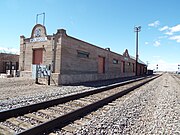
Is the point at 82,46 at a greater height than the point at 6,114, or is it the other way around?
the point at 82,46

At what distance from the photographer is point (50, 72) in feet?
46.8

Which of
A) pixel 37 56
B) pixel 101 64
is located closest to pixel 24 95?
pixel 37 56

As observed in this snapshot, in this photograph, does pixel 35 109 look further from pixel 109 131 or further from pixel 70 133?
pixel 109 131

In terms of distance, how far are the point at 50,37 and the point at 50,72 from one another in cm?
367

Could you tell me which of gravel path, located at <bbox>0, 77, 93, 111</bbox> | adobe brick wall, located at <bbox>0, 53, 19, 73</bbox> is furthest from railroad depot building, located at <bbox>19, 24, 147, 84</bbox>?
adobe brick wall, located at <bbox>0, 53, 19, 73</bbox>

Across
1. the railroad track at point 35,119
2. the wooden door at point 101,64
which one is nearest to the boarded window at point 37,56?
the wooden door at point 101,64

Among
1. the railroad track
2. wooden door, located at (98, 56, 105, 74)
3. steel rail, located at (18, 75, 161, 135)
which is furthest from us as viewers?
wooden door, located at (98, 56, 105, 74)

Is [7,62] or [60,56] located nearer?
[60,56]

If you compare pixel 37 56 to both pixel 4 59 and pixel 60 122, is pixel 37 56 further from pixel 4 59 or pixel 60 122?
pixel 60 122

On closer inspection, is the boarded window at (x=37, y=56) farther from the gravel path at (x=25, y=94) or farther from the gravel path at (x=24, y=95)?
the gravel path at (x=24, y=95)

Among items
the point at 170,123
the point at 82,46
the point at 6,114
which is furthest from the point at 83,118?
the point at 82,46

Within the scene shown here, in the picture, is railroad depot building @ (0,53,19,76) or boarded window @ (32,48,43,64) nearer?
boarded window @ (32,48,43,64)

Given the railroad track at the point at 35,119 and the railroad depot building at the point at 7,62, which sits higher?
the railroad depot building at the point at 7,62

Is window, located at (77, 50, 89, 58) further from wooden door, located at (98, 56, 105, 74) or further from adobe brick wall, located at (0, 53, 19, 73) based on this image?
adobe brick wall, located at (0, 53, 19, 73)
